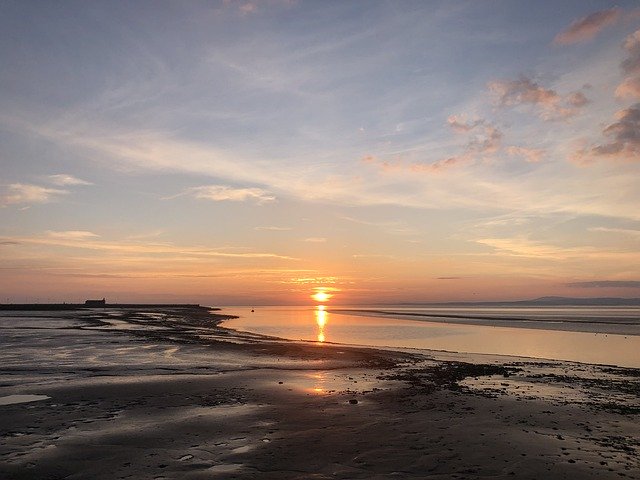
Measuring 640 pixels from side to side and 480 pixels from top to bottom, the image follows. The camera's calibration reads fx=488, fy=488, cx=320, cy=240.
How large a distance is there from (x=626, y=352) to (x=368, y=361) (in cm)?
2551

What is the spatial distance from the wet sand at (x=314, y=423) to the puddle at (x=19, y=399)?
33 centimetres

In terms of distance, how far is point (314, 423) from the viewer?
597 inches

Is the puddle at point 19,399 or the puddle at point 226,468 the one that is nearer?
the puddle at point 226,468

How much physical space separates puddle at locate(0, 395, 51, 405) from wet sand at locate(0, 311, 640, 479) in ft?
1.09

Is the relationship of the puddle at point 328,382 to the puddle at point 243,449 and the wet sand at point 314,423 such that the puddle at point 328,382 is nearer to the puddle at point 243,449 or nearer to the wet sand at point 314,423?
Result: the wet sand at point 314,423

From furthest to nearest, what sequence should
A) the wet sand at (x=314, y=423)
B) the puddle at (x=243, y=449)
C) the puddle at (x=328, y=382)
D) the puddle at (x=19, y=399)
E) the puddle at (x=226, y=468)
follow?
1. the puddle at (x=328, y=382)
2. the puddle at (x=19, y=399)
3. the puddle at (x=243, y=449)
4. the wet sand at (x=314, y=423)
5. the puddle at (x=226, y=468)

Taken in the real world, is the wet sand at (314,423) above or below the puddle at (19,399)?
below

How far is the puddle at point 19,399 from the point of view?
58.0 ft

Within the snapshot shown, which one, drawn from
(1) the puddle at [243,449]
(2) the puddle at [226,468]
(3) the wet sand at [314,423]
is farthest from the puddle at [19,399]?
(2) the puddle at [226,468]

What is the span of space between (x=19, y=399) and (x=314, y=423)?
37.7ft

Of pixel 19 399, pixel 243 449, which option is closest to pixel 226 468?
pixel 243 449

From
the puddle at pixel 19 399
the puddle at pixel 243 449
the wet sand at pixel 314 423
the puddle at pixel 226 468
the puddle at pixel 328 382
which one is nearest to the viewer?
the puddle at pixel 226 468

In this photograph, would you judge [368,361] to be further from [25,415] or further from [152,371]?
[25,415]

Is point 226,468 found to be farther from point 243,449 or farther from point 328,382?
point 328,382
